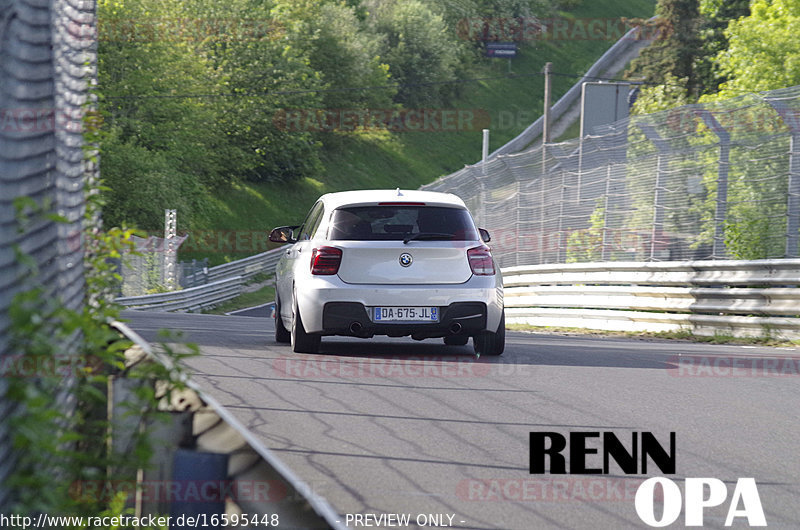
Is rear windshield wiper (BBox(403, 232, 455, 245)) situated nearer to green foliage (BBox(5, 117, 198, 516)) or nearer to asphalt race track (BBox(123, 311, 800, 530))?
asphalt race track (BBox(123, 311, 800, 530))

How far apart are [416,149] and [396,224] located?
6911 cm

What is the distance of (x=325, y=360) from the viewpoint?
35.2 feet

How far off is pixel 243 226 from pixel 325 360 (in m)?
49.8

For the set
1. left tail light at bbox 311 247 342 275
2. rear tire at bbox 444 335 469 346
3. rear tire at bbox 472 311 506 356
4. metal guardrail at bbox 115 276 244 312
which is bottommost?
metal guardrail at bbox 115 276 244 312

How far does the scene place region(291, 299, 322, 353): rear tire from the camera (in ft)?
36.0

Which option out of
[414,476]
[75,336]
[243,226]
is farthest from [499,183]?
[243,226]

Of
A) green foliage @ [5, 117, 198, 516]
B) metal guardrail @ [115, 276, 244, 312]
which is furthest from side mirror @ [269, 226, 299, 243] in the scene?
metal guardrail @ [115, 276, 244, 312]

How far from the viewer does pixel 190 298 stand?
38.1 meters

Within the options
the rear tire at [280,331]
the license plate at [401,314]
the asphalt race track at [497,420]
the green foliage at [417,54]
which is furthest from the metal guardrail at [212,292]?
the green foliage at [417,54]

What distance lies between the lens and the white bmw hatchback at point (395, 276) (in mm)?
10625

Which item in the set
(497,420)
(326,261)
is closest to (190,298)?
(326,261)

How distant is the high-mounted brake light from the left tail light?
124 cm

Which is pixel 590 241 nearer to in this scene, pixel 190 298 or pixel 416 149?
pixel 190 298

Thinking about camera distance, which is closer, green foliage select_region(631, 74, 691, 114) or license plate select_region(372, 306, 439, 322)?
license plate select_region(372, 306, 439, 322)
